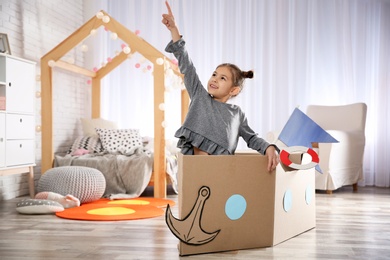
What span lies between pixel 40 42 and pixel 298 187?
309 centimetres

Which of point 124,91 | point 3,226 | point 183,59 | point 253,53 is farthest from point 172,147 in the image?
point 183,59

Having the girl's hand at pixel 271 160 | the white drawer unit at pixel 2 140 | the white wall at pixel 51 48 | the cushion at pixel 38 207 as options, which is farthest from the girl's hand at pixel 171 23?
Result: the white wall at pixel 51 48

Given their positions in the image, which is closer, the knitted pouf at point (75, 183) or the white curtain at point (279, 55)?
the knitted pouf at point (75, 183)

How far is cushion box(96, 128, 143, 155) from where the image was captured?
466cm

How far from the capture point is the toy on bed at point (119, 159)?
13.7 ft

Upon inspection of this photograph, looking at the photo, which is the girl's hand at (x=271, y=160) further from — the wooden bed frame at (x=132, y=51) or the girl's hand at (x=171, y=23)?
the wooden bed frame at (x=132, y=51)

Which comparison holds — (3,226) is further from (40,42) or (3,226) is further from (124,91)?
(124,91)

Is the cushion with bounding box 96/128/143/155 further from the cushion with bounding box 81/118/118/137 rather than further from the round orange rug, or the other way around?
the round orange rug

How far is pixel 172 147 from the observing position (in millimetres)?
4844

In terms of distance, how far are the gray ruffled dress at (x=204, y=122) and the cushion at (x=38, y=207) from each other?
4.50 ft

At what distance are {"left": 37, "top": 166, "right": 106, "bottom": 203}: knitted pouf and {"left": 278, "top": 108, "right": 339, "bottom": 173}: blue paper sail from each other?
167 centimetres

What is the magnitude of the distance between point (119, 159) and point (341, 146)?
199 cm

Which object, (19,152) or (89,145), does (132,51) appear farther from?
(19,152)

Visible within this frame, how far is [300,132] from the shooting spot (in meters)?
2.62
